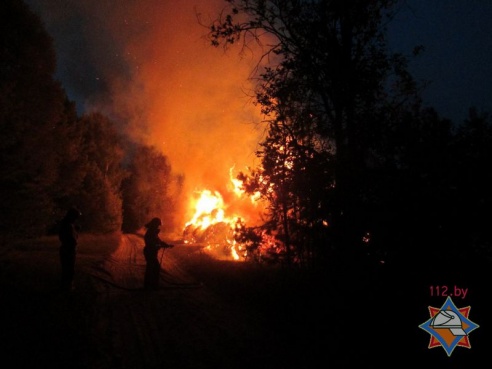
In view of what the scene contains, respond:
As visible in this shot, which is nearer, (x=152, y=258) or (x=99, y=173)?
(x=152, y=258)

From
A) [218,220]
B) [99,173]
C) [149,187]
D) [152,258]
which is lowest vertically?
[152,258]

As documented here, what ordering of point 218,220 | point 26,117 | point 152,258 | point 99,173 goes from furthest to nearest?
point 99,173
point 218,220
point 26,117
point 152,258

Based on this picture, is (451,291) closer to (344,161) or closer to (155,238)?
(344,161)

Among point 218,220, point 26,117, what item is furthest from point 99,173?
point 26,117

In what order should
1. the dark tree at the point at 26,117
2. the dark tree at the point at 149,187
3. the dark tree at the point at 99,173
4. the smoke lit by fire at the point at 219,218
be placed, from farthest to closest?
the dark tree at the point at 149,187 < the dark tree at the point at 99,173 < the smoke lit by fire at the point at 219,218 < the dark tree at the point at 26,117

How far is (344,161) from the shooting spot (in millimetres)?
7621

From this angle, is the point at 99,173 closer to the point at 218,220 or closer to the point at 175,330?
the point at 218,220

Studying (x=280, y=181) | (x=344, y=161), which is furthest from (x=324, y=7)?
(x=280, y=181)

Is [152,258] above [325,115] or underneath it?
underneath


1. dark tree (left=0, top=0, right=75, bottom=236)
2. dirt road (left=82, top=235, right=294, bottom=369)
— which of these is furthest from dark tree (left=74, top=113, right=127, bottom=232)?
dirt road (left=82, top=235, right=294, bottom=369)

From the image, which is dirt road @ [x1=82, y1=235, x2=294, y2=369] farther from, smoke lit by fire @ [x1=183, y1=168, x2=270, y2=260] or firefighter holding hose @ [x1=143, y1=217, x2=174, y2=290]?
smoke lit by fire @ [x1=183, y1=168, x2=270, y2=260]

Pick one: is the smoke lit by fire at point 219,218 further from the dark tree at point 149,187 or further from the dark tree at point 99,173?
the dark tree at point 149,187

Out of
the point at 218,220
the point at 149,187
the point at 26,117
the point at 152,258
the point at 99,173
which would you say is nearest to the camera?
the point at 152,258

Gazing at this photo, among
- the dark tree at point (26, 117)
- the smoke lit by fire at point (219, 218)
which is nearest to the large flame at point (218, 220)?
the smoke lit by fire at point (219, 218)
